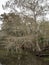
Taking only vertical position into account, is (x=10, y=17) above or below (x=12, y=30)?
above

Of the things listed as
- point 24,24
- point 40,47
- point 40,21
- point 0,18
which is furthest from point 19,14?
point 0,18

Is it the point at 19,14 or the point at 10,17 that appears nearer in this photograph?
the point at 19,14

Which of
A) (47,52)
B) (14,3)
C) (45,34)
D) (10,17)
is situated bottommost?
(47,52)

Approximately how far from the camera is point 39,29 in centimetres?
2550

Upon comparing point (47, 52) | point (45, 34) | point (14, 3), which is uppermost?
point (14, 3)

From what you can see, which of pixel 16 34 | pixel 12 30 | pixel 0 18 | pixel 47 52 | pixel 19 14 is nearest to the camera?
pixel 19 14

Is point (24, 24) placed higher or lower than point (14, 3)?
lower

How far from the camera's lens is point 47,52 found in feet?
86.0

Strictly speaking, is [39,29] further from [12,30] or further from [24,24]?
[12,30]

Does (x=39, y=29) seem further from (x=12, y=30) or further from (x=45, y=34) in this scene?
(x=12, y=30)

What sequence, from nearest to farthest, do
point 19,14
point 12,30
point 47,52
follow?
point 19,14 < point 47,52 < point 12,30

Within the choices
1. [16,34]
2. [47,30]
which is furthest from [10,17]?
[47,30]

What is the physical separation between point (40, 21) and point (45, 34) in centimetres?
157

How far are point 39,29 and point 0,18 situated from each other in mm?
9036
